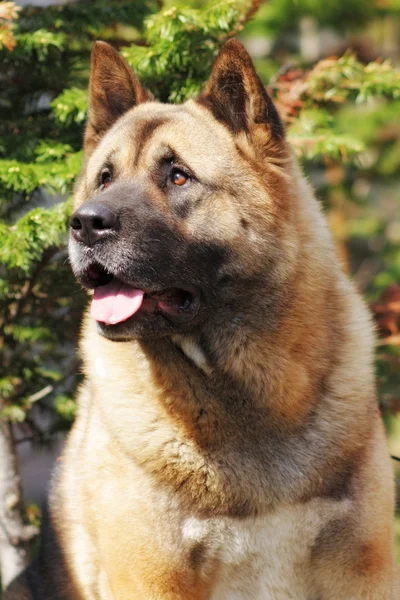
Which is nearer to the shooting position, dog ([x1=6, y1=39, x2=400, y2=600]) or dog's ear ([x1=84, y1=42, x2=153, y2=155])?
dog ([x1=6, y1=39, x2=400, y2=600])

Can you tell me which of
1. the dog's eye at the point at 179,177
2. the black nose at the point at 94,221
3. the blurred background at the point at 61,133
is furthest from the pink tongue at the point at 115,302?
the blurred background at the point at 61,133

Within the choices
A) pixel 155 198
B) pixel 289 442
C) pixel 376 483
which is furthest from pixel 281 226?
pixel 376 483

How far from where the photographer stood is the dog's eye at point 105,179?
9.75ft

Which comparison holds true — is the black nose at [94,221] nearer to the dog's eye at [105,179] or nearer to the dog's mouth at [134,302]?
the dog's mouth at [134,302]

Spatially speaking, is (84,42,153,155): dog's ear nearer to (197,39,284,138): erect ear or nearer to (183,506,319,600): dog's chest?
(197,39,284,138): erect ear

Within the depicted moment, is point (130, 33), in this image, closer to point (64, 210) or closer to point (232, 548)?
point (64, 210)

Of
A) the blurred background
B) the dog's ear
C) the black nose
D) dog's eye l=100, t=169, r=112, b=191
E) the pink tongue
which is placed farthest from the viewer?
the blurred background

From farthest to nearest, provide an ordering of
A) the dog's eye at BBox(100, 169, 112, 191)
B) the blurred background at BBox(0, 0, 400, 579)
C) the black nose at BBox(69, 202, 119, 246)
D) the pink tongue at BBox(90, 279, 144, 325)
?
the blurred background at BBox(0, 0, 400, 579) < the dog's eye at BBox(100, 169, 112, 191) < the pink tongue at BBox(90, 279, 144, 325) < the black nose at BBox(69, 202, 119, 246)

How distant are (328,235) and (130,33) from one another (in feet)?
9.11

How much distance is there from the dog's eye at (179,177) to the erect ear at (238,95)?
0.85ft

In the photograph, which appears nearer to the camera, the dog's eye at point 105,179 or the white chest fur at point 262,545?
the white chest fur at point 262,545

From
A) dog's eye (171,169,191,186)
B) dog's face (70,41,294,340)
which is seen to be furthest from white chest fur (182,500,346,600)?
dog's eye (171,169,191,186)

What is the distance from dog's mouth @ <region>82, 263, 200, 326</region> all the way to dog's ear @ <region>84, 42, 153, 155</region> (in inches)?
28.0

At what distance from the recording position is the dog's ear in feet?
10.2
